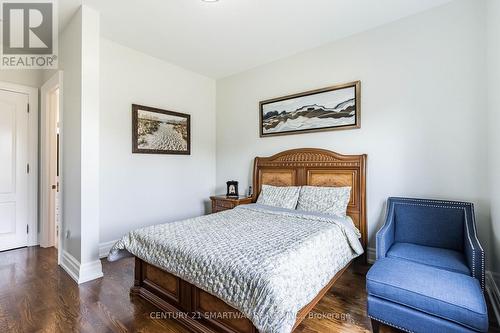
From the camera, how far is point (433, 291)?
150 cm

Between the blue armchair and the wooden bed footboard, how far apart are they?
547mm

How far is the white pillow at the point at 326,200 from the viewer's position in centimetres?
278

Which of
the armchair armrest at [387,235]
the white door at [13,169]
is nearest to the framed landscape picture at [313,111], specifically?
the armchair armrest at [387,235]

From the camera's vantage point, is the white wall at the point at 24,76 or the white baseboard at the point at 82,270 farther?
the white wall at the point at 24,76

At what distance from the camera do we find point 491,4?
2102 mm

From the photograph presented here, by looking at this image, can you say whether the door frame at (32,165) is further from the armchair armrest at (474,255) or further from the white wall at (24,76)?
the armchair armrest at (474,255)

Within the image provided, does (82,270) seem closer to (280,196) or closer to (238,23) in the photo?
(280,196)

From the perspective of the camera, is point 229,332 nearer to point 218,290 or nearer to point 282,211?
point 218,290

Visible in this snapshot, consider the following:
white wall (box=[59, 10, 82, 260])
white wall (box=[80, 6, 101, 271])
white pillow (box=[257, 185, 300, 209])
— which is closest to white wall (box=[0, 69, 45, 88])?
white wall (box=[59, 10, 82, 260])

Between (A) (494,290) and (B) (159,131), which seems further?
(B) (159,131)

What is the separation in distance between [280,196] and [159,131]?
2.05 m

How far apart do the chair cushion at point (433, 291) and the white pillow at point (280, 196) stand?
137 cm

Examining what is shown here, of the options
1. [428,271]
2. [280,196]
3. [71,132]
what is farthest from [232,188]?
[428,271]

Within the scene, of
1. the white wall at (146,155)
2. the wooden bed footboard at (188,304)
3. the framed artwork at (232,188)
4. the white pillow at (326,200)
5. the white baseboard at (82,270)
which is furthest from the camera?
the framed artwork at (232,188)
